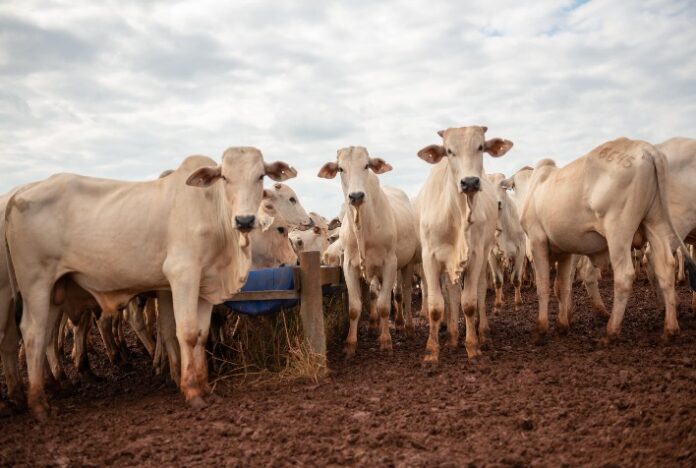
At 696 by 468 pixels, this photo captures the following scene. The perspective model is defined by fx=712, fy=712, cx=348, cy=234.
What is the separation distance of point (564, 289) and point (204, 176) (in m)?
5.33

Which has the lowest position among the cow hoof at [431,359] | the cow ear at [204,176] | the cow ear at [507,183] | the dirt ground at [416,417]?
the dirt ground at [416,417]

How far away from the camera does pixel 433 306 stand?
800cm

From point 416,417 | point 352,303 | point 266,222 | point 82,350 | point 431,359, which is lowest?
point 416,417

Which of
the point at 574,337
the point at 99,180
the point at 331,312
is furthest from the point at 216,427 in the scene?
the point at 574,337

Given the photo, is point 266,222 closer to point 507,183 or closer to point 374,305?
point 374,305

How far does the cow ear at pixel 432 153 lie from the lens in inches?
330

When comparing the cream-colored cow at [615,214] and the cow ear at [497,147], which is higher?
the cow ear at [497,147]

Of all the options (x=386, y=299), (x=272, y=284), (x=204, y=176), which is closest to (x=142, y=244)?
(x=204, y=176)

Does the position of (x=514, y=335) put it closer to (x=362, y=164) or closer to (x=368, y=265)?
(x=368, y=265)

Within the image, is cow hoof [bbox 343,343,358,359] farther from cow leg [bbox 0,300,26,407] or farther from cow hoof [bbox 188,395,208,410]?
cow leg [bbox 0,300,26,407]

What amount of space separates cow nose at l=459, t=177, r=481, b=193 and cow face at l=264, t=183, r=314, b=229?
478 cm

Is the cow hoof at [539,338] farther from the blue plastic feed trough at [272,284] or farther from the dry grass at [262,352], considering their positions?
the blue plastic feed trough at [272,284]

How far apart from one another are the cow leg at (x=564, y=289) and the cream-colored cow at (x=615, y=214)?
0.02 m

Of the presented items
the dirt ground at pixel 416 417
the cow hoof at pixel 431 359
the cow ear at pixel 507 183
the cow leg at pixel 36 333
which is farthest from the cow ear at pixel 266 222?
the cow ear at pixel 507 183
